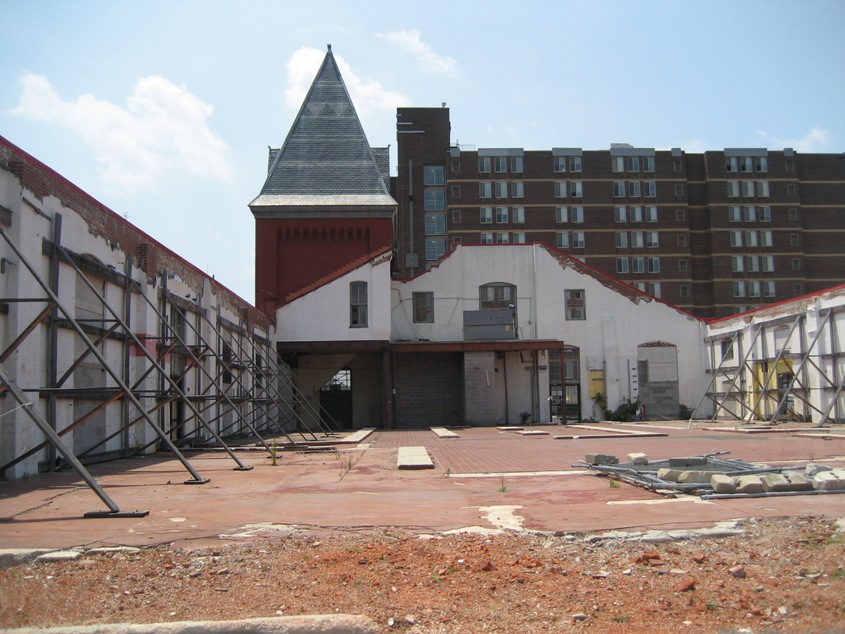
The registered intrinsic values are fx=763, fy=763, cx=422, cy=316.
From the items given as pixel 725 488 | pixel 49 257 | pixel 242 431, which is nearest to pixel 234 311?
pixel 242 431

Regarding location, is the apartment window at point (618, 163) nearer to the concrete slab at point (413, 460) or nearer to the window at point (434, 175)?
the window at point (434, 175)

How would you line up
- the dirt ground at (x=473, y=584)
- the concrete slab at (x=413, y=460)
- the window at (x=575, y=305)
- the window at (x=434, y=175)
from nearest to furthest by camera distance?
the dirt ground at (x=473, y=584) → the concrete slab at (x=413, y=460) → the window at (x=575, y=305) → the window at (x=434, y=175)

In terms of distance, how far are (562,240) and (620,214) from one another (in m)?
6.34

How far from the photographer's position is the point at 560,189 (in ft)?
240

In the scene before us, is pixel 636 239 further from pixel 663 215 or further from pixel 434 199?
pixel 434 199

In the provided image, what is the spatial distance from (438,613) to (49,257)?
411 inches

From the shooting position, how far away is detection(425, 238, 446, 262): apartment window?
73938 mm

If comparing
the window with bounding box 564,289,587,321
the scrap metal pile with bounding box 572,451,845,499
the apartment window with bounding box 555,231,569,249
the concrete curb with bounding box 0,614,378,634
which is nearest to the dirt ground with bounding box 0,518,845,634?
the concrete curb with bounding box 0,614,378,634

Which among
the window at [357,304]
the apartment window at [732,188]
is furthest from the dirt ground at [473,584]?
the apartment window at [732,188]

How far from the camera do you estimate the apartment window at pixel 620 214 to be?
240ft

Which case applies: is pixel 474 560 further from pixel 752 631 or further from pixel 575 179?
pixel 575 179

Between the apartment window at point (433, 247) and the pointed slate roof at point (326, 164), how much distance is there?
30294 mm

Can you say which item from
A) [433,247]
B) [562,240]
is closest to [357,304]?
[433,247]

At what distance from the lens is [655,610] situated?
15.3 feet
